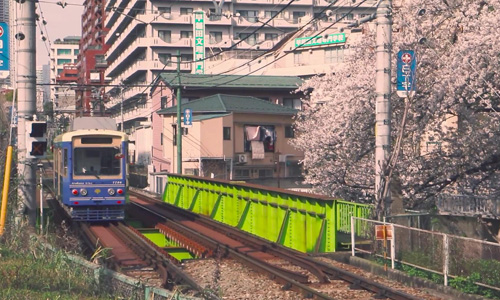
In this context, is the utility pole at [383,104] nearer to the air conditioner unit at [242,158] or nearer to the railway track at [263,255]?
the railway track at [263,255]

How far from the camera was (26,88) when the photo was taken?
14594mm

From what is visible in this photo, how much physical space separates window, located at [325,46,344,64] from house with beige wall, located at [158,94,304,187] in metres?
17.4

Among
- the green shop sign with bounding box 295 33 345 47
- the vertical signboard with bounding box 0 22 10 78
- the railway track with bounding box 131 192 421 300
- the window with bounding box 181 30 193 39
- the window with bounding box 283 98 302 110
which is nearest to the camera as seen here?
the railway track with bounding box 131 192 421 300

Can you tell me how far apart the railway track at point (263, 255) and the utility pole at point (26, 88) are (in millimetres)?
4803

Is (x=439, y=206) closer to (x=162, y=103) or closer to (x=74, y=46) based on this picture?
(x=162, y=103)

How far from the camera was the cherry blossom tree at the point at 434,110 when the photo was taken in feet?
74.9

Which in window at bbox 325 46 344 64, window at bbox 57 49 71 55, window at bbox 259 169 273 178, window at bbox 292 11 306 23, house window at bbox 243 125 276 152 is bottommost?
window at bbox 259 169 273 178

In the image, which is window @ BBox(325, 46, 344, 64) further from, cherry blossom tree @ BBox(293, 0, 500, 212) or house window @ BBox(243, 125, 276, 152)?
cherry blossom tree @ BBox(293, 0, 500, 212)

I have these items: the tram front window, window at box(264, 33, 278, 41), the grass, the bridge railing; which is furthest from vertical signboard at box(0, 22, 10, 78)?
window at box(264, 33, 278, 41)

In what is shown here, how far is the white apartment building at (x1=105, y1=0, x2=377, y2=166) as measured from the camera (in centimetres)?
8119

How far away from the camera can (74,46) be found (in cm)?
18075

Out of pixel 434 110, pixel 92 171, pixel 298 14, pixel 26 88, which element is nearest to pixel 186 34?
pixel 298 14

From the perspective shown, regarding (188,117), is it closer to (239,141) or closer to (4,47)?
(239,141)

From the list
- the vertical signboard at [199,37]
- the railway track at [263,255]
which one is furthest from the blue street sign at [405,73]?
the vertical signboard at [199,37]
